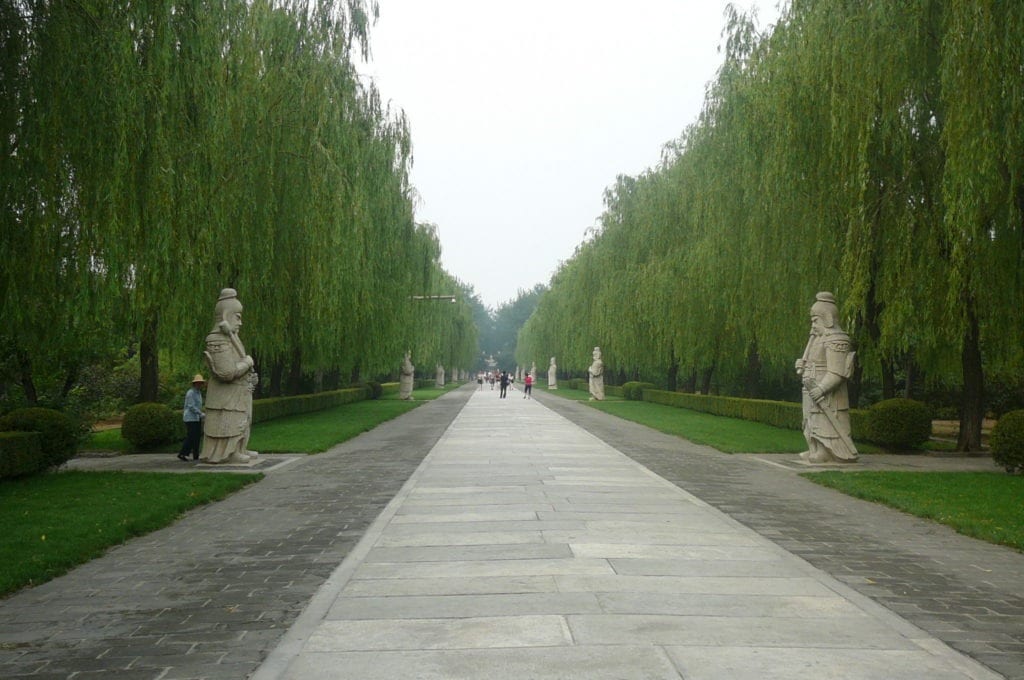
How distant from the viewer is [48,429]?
13.1 metres

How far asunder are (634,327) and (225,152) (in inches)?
894

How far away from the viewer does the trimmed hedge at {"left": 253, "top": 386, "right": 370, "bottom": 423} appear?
24.9 metres

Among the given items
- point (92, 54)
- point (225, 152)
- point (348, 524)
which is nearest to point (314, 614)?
point (348, 524)

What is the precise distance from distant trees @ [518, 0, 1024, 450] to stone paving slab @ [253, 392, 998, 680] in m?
7.76

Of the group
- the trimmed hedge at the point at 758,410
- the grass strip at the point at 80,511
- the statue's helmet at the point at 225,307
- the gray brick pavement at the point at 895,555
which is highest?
the statue's helmet at the point at 225,307

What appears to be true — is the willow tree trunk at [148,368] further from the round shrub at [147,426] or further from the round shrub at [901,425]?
the round shrub at [901,425]

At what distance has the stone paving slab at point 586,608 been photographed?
4301mm

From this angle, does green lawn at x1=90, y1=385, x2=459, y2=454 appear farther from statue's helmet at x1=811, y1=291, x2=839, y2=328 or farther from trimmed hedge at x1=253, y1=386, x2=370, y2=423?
statue's helmet at x1=811, y1=291, x2=839, y2=328

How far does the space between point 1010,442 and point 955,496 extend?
348 cm

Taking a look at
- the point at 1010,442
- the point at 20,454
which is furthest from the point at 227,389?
the point at 1010,442

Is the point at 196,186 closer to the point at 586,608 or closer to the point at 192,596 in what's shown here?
the point at 192,596

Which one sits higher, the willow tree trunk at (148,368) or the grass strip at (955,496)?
the willow tree trunk at (148,368)

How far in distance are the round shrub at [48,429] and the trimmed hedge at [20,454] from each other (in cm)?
24

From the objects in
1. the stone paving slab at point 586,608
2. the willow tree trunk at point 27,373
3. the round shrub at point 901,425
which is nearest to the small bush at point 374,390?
the willow tree trunk at point 27,373
